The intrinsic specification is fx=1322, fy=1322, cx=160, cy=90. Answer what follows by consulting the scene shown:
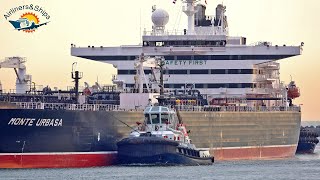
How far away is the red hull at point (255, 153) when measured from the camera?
4218 inches

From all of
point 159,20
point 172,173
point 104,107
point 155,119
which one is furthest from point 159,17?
point 172,173

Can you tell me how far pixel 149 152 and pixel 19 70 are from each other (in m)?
19.7

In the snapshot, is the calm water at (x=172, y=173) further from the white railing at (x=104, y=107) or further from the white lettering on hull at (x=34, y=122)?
the white railing at (x=104, y=107)

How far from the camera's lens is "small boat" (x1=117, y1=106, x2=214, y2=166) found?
289 ft

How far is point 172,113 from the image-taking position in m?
92.2

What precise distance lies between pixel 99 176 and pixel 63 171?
483 centimetres

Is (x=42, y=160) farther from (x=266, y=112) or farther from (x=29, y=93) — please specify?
(x=266, y=112)

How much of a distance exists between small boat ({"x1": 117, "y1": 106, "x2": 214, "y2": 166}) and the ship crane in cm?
1369

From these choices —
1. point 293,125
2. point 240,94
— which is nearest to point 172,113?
point 240,94

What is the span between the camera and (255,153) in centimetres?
11238

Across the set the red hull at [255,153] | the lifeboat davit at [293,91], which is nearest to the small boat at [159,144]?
the red hull at [255,153]

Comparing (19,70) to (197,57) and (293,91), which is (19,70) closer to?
(197,57)

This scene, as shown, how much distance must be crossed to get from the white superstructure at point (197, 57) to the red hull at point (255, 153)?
5.11m

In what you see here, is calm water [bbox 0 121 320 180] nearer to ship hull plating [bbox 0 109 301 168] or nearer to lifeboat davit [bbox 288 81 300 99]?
ship hull plating [bbox 0 109 301 168]
